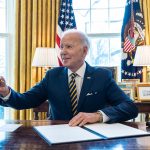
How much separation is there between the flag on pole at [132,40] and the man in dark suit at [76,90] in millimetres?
1981

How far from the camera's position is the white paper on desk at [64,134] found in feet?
3.62

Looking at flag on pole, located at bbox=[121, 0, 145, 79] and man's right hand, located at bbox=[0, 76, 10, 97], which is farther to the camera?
flag on pole, located at bbox=[121, 0, 145, 79]

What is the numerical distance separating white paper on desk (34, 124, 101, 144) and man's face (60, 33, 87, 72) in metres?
0.70

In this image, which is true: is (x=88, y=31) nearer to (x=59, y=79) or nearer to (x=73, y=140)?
(x=59, y=79)

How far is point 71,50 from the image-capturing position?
2008 millimetres

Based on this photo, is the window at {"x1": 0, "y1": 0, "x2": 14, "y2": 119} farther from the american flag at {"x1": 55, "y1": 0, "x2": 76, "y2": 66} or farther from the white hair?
the white hair

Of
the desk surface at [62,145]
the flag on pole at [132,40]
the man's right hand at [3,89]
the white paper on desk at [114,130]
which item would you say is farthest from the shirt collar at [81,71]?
the flag on pole at [132,40]

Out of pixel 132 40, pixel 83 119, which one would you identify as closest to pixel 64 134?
pixel 83 119

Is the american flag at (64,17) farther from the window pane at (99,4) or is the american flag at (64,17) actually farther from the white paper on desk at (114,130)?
the white paper on desk at (114,130)

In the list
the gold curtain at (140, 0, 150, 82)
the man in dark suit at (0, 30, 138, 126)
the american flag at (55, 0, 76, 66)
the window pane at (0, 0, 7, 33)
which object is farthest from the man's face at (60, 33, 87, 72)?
the window pane at (0, 0, 7, 33)

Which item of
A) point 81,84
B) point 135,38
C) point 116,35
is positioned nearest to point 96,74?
point 81,84

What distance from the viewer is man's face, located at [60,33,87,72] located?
6.54 feet

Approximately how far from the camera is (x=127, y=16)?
4.06 m

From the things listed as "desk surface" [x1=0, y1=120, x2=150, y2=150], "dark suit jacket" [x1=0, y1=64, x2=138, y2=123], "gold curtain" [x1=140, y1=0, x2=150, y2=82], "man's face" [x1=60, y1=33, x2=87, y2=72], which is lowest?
"desk surface" [x1=0, y1=120, x2=150, y2=150]
